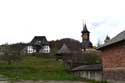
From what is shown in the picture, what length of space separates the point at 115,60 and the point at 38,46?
67.6m

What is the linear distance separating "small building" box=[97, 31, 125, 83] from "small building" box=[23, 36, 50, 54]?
61858mm

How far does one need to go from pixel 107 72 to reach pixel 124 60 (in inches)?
216

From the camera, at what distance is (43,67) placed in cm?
6041

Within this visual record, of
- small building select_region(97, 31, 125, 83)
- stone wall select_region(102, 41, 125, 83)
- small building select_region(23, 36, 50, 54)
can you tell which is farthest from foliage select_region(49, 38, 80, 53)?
small building select_region(97, 31, 125, 83)

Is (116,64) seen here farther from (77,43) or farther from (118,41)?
(77,43)

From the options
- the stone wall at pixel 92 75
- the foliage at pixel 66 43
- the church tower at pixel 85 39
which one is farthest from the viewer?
the foliage at pixel 66 43

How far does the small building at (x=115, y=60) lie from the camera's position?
110ft

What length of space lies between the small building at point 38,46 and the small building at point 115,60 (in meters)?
61.9

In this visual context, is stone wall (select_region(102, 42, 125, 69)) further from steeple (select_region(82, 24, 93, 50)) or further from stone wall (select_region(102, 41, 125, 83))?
steeple (select_region(82, 24, 93, 50))

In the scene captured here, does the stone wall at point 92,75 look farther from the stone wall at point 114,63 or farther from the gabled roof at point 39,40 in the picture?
the gabled roof at point 39,40

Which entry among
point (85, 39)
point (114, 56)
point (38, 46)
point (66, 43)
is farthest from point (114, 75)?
point (66, 43)

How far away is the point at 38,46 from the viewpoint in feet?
334

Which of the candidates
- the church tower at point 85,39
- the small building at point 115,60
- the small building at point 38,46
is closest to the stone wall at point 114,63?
the small building at point 115,60

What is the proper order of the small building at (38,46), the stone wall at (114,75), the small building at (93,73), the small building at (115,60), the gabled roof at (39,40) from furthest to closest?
1. the gabled roof at (39,40)
2. the small building at (38,46)
3. the small building at (93,73)
4. the stone wall at (114,75)
5. the small building at (115,60)
